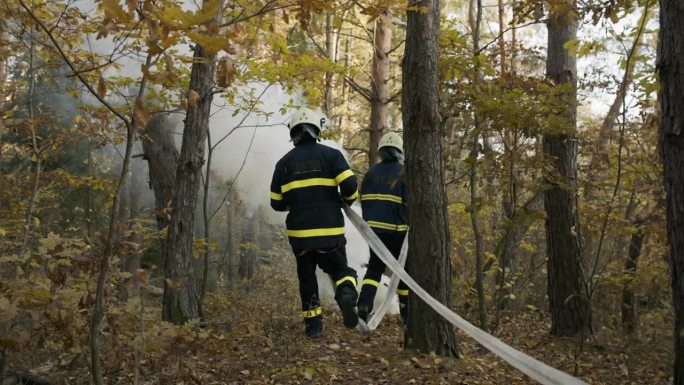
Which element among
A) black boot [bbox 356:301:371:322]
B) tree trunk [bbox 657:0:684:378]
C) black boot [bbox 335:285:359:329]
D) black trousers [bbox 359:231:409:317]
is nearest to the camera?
tree trunk [bbox 657:0:684:378]

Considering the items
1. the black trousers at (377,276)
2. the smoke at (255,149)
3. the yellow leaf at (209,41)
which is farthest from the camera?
the smoke at (255,149)

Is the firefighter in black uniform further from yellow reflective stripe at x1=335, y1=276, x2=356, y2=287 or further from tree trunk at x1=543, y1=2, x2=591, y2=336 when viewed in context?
tree trunk at x1=543, y1=2, x2=591, y2=336

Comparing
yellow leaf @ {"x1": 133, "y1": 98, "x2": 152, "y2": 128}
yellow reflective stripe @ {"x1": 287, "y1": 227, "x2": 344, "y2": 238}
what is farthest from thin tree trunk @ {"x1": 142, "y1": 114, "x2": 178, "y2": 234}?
yellow leaf @ {"x1": 133, "y1": 98, "x2": 152, "y2": 128}

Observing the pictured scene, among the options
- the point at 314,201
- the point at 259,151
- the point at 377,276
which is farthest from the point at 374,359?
the point at 259,151

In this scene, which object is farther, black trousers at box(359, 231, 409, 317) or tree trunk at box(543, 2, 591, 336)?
tree trunk at box(543, 2, 591, 336)

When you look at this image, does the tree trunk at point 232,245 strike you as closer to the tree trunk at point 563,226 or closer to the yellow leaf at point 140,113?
the tree trunk at point 563,226

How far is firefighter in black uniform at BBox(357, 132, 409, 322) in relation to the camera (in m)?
6.74

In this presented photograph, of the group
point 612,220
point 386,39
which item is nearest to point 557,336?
point 612,220

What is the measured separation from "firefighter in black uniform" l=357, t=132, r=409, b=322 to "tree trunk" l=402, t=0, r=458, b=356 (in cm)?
163

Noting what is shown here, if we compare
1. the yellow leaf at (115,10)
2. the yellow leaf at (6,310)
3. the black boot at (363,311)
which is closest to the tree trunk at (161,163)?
the black boot at (363,311)

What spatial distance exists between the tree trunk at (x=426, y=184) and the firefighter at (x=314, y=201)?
90 centimetres

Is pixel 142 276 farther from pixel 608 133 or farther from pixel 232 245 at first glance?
pixel 232 245

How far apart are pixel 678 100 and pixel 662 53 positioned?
25 centimetres

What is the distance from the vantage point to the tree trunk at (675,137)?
101 inches
